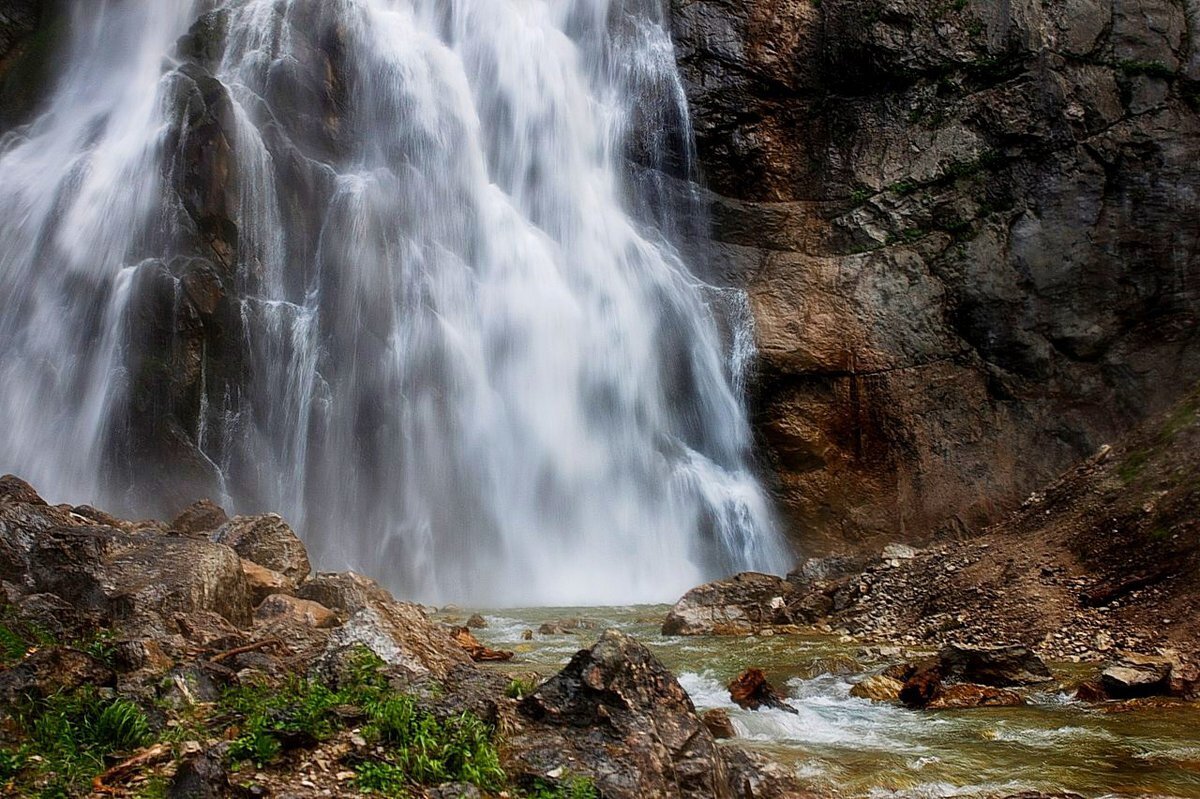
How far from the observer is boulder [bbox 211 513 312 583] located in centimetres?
1156

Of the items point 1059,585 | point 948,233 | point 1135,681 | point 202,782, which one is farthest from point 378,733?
point 948,233

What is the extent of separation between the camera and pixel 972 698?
28.3ft

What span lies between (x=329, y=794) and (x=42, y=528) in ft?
17.6

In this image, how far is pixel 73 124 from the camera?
24.3 metres

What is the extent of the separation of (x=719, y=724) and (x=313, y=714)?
3.70m

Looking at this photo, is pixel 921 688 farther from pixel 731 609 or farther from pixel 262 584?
pixel 262 584

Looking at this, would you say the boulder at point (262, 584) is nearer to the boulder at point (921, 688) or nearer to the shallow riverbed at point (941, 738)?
the shallow riverbed at point (941, 738)

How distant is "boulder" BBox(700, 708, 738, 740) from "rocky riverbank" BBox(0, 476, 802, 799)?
1483 mm

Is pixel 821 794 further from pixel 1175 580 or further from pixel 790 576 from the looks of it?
pixel 790 576

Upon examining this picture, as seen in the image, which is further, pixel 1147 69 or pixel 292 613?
pixel 1147 69

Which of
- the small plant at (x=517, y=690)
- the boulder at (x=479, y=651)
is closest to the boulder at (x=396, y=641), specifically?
the small plant at (x=517, y=690)

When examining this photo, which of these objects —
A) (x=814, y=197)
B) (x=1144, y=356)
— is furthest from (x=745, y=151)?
(x=1144, y=356)

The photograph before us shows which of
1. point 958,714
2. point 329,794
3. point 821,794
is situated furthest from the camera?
point 958,714

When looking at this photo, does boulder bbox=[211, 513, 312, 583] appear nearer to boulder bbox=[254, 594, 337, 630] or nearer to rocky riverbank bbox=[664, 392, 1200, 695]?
boulder bbox=[254, 594, 337, 630]
